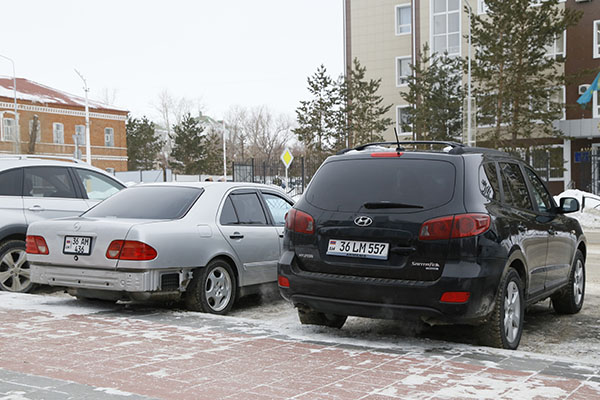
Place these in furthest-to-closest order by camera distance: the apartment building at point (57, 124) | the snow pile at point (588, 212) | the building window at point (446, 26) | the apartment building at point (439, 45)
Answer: the apartment building at point (57, 124) → the building window at point (446, 26) → the apartment building at point (439, 45) → the snow pile at point (588, 212)

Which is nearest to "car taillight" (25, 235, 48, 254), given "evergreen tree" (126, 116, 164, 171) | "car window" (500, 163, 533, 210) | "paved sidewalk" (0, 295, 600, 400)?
"paved sidewalk" (0, 295, 600, 400)

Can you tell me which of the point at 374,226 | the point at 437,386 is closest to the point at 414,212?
the point at 374,226

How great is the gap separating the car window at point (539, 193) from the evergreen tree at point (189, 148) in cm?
6339

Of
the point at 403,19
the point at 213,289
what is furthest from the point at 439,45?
the point at 213,289

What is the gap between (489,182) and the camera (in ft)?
18.6

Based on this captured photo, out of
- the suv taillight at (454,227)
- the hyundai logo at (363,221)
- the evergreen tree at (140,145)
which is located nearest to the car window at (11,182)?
the hyundai logo at (363,221)

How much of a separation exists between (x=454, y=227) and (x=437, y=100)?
3678 centimetres

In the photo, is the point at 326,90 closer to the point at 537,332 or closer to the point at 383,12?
the point at 383,12

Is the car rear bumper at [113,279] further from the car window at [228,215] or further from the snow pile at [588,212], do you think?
the snow pile at [588,212]

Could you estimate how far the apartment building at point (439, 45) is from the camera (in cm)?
3881

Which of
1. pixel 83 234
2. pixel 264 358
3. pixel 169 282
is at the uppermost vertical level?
pixel 83 234

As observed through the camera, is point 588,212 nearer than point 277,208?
No

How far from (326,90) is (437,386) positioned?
40830 mm

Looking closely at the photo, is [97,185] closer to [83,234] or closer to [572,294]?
[83,234]
